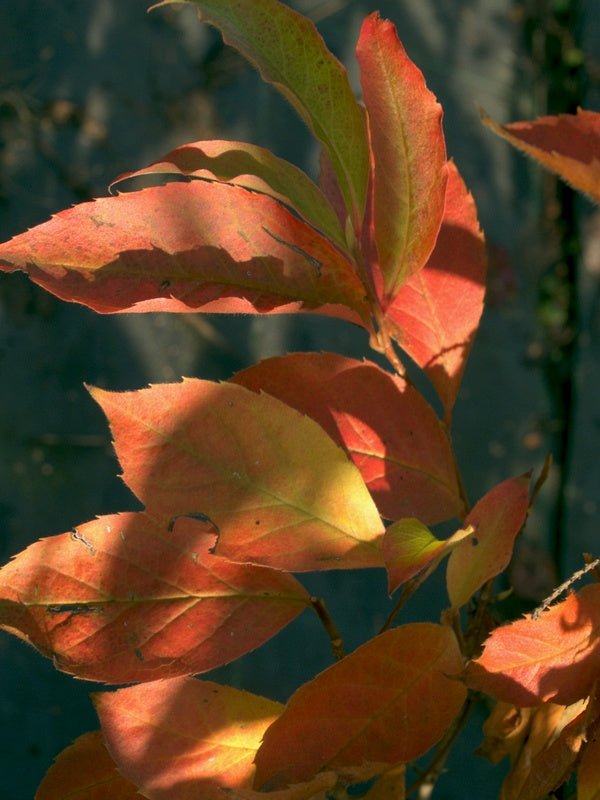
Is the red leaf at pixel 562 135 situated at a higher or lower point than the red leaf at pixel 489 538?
higher

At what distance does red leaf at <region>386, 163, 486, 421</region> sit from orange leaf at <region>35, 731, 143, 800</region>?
33 cm

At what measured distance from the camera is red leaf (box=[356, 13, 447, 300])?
50 cm

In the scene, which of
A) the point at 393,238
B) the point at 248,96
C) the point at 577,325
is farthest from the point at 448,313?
the point at 248,96

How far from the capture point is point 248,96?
174cm

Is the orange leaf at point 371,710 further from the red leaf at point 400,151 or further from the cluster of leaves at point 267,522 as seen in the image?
the red leaf at point 400,151

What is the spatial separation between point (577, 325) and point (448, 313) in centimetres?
109

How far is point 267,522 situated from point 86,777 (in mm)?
209

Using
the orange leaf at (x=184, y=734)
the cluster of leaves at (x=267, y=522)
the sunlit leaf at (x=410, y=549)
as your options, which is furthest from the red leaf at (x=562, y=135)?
the orange leaf at (x=184, y=734)

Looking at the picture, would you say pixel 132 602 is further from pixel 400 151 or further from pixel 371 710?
pixel 400 151

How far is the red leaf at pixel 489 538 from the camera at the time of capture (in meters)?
0.52

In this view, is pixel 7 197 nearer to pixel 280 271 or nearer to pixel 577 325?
pixel 577 325

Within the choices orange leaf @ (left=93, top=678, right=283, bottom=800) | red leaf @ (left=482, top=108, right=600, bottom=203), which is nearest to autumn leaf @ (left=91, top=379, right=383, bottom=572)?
orange leaf @ (left=93, top=678, right=283, bottom=800)

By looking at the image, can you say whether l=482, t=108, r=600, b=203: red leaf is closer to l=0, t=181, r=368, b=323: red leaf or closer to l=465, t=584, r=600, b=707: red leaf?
l=0, t=181, r=368, b=323: red leaf

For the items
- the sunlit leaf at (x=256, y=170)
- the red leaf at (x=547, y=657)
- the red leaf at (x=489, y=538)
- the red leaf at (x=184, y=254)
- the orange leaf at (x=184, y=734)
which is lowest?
the orange leaf at (x=184, y=734)
